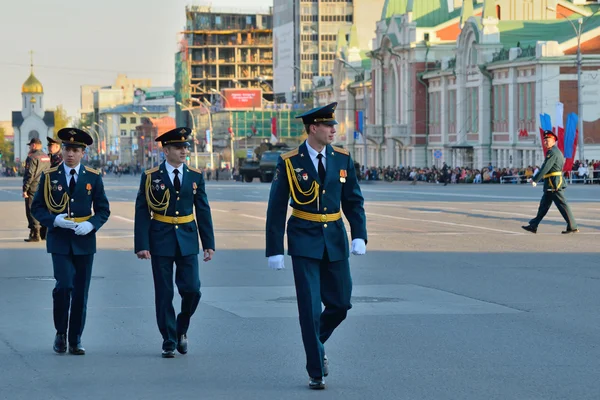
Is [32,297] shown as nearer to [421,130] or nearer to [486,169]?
[486,169]

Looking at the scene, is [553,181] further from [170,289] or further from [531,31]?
A: [531,31]

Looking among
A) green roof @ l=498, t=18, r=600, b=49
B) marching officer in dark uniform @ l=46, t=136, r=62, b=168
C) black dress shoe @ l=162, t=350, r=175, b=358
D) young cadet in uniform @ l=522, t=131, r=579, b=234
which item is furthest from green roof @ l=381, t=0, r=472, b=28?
black dress shoe @ l=162, t=350, r=175, b=358

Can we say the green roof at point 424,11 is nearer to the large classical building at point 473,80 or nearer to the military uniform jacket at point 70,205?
the large classical building at point 473,80

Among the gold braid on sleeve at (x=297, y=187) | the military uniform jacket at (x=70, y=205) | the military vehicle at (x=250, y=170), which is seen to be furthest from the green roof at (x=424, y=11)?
the gold braid on sleeve at (x=297, y=187)

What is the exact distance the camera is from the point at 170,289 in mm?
10016

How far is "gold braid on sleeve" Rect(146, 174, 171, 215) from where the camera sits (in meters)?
10.1

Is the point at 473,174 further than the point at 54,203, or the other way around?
the point at 473,174

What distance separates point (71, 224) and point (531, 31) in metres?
80.3

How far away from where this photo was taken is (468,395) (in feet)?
27.7

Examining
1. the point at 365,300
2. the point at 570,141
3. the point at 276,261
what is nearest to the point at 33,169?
the point at 365,300

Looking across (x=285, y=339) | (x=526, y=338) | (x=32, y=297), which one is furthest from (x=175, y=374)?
(x=32, y=297)

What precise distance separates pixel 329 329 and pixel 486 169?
63.7m

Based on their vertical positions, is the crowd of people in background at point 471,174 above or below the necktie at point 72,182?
below

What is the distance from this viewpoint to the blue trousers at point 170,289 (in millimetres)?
9977
